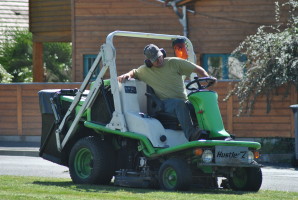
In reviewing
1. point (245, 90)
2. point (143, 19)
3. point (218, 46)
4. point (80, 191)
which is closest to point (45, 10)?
point (143, 19)

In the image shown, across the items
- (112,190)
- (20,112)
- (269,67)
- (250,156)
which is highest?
(269,67)

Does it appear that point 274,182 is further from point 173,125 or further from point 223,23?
point 223,23

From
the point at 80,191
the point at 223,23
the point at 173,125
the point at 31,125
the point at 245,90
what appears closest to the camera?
the point at 80,191

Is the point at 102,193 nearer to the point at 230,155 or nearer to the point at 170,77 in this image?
the point at 230,155

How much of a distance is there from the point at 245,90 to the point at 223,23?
591cm

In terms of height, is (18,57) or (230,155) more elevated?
(18,57)

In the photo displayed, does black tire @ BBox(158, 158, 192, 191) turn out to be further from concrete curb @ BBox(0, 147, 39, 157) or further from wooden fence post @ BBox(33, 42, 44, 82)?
wooden fence post @ BBox(33, 42, 44, 82)

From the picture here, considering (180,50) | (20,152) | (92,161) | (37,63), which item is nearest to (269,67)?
(20,152)

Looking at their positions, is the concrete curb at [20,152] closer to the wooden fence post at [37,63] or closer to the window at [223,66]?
the window at [223,66]

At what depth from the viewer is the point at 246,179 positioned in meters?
11.6

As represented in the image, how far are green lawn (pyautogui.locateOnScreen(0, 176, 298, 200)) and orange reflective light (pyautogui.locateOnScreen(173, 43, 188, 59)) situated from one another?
2396mm

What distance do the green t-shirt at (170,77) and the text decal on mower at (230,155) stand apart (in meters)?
1.23

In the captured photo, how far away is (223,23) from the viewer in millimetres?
26688

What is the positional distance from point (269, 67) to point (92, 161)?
30.5ft
